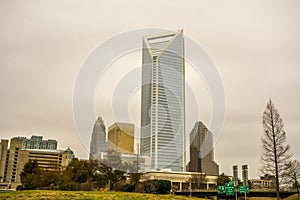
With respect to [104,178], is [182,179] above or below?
above

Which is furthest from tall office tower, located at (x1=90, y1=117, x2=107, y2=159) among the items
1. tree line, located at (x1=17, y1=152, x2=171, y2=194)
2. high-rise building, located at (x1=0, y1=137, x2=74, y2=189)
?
high-rise building, located at (x1=0, y1=137, x2=74, y2=189)

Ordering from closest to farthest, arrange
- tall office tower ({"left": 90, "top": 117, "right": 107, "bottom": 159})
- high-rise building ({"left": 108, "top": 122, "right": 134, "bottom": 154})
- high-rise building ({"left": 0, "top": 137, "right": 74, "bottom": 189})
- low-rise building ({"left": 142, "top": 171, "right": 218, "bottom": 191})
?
high-rise building ({"left": 108, "top": 122, "right": 134, "bottom": 154}) → tall office tower ({"left": 90, "top": 117, "right": 107, "bottom": 159}) → low-rise building ({"left": 142, "top": 171, "right": 218, "bottom": 191}) → high-rise building ({"left": 0, "top": 137, "right": 74, "bottom": 189})

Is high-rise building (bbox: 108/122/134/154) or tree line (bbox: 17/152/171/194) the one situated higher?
high-rise building (bbox: 108/122/134/154)

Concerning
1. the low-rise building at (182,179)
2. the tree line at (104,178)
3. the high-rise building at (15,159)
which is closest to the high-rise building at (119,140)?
the tree line at (104,178)

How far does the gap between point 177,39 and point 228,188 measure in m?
112

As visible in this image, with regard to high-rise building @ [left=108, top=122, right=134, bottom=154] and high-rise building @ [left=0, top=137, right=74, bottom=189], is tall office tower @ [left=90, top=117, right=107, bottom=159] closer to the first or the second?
high-rise building @ [left=108, top=122, right=134, bottom=154]

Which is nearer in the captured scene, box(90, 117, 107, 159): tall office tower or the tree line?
the tree line

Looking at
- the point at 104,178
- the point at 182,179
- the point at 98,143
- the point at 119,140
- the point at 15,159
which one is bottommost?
the point at 104,178

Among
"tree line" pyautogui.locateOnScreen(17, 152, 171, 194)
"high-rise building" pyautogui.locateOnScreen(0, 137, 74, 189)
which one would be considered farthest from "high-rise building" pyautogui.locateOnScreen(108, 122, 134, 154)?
"high-rise building" pyautogui.locateOnScreen(0, 137, 74, 189)

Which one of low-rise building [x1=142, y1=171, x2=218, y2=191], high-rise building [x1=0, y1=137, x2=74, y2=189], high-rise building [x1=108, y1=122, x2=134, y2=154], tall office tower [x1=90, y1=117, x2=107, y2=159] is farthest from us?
high-rise building [x1=0, y1=137, x2=74, y2=189]

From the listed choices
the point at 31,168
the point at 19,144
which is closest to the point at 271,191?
the point at 31,168

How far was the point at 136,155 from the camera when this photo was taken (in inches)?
2576

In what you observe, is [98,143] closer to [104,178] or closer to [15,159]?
[104,178]

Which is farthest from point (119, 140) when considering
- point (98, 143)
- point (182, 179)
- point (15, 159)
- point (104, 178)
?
point (15, 159)
